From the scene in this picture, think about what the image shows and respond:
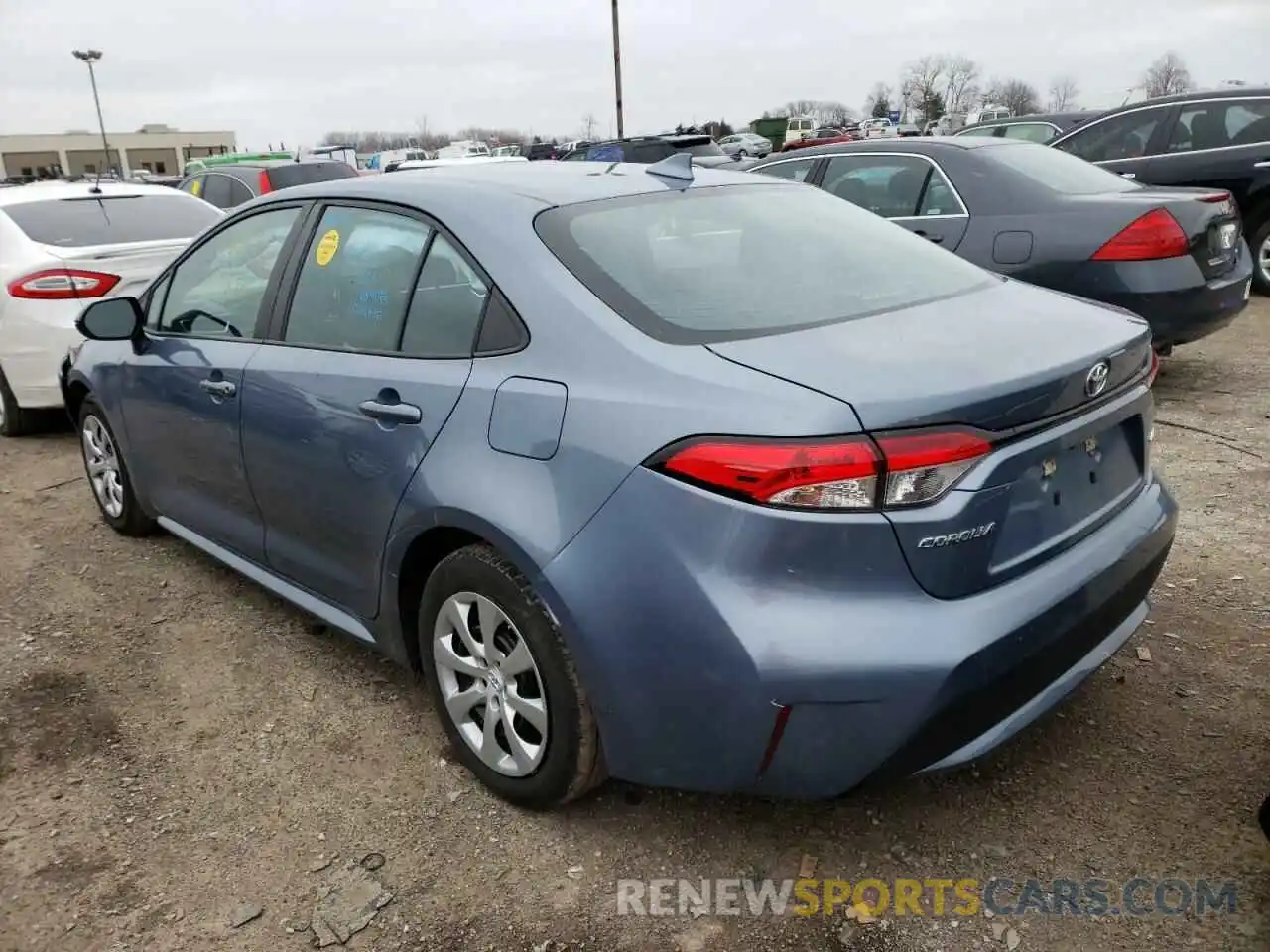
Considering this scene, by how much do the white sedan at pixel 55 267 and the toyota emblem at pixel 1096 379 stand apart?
528 cm

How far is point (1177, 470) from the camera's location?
473 cm

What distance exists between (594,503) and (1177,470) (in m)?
3.72

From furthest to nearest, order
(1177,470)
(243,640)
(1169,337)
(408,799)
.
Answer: (1169,337) → (1177,470) → (243,640) → (408,799)

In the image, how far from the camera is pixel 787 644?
1949 millimetres

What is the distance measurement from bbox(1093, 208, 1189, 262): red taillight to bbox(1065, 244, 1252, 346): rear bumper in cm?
4

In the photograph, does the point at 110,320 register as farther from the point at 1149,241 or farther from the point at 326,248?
the point at 1149,241

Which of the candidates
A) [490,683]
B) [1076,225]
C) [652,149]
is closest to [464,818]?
[490,683]

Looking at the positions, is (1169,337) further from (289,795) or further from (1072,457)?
(289,795)

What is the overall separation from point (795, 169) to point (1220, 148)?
423 cm

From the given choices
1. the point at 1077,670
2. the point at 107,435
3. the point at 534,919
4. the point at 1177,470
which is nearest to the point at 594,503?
the point at 534,919

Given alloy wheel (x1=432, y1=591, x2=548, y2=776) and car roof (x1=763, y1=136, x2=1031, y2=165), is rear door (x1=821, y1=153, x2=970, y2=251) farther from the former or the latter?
alloy wheel (x1=432, y1=591, x2=548, y2=776)

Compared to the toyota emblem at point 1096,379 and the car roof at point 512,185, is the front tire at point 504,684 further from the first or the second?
the toyota emblem at point 1096,379

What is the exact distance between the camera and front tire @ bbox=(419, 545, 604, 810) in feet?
7.55

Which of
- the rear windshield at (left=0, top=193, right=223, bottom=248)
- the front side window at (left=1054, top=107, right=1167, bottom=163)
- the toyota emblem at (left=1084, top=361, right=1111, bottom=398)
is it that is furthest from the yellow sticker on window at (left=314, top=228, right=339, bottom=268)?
the front side window at (left=1054, top=107, right=1167, bottom=163)
